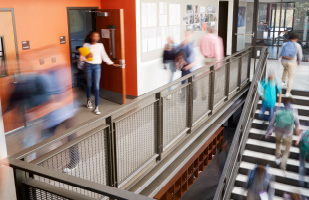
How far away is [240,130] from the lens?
230 inches

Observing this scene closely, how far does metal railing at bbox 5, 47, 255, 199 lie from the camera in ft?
8.11

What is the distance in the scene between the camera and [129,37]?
851 cm

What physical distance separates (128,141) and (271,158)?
4.27m

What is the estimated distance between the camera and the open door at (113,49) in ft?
24.8

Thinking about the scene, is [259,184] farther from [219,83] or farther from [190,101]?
[190,101]

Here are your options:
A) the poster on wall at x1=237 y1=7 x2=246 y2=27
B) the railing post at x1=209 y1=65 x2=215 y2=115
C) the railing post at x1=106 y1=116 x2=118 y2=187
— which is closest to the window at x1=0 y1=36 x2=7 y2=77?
the railing post at x1=106 y1=116 x2=118 y2=187

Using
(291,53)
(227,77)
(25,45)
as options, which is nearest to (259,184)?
(227,77)

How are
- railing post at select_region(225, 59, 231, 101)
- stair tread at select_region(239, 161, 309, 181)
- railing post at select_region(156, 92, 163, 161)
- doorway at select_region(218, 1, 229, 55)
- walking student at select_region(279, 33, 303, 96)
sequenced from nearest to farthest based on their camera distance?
railing post at select_region(156, 92, 163, 161)
stair tread at select_region(239, 161, 309, 181)
railing post at select_region(225, 59, 231, 101)
walking student at select_region(279, 33, 303, 96)
doorway at select_region(218, 1, 229, 55)

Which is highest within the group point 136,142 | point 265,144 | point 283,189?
point 136,142

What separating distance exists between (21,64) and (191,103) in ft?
10.7

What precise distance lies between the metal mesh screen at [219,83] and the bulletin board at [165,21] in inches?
97.1

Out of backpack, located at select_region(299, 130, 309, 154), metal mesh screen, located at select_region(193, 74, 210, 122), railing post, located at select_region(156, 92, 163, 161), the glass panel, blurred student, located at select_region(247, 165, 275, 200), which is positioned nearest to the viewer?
railing post, located at select_region(156, 92, 163, 161)

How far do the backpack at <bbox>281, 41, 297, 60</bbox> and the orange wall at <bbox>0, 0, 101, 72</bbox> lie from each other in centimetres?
477

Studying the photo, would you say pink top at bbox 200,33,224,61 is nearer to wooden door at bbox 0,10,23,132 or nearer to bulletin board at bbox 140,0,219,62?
bulletin board at bbox 140,0,219,62
